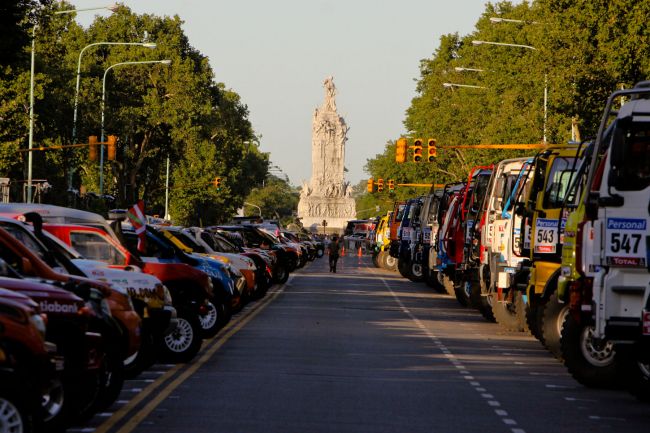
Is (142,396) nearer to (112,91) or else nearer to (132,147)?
(112,91)

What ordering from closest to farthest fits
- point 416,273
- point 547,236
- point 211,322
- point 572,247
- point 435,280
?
point 572,247, point 547,236, point 211,322, point 435,280, point 416,273

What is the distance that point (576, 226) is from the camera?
717 inches

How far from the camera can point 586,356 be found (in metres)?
19.0

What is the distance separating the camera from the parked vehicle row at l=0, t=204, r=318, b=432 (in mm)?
10617

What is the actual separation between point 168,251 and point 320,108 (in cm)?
17527

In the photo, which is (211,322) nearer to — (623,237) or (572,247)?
(572,247)

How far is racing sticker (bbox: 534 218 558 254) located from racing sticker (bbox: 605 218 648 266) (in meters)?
7.89

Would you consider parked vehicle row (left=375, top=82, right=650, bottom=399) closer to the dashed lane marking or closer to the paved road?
the paved road

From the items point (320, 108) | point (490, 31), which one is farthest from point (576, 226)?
point (320, 108)

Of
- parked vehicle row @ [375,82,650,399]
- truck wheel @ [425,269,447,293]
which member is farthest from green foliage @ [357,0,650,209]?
parked vehicle row @ [375,82,650,399]

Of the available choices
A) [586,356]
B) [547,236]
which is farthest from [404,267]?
[586,356]

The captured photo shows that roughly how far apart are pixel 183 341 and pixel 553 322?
5300mm

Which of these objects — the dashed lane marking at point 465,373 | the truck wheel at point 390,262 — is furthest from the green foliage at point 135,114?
the dashed lane marking at point 465,373

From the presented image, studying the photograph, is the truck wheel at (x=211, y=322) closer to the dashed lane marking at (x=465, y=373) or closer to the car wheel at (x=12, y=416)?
the dashed lane marking at (x=465, y=373)
